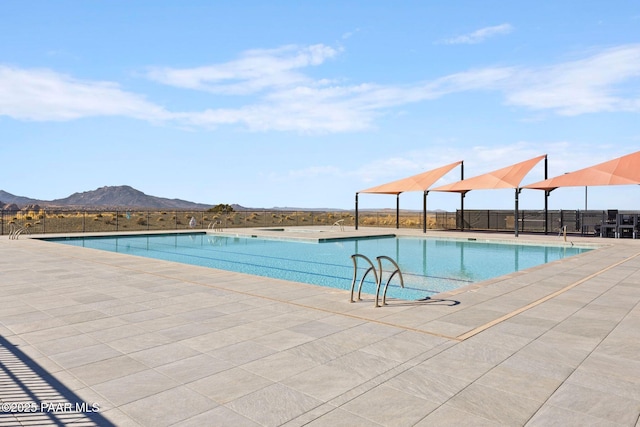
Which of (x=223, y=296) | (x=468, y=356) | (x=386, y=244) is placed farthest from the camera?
(x=386, y=244)

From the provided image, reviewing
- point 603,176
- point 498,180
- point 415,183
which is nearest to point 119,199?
point 415,183

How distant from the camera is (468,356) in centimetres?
431

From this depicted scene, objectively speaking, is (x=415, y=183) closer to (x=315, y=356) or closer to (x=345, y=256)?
(x=345, y=256)

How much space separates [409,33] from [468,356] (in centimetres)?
1164

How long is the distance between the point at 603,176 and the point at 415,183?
969cm

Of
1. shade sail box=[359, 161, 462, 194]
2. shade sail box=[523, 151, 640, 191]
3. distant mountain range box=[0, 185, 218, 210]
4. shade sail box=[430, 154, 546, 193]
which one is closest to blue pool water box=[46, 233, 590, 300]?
shade sail box=[430, 154, 546, 193]

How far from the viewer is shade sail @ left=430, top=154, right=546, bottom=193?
22573mm

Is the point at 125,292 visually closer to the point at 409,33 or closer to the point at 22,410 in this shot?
the point at 22,410

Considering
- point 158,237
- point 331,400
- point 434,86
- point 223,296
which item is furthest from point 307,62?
point 331,400

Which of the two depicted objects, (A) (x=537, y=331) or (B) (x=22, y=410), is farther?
(A) (x=537, y=331)

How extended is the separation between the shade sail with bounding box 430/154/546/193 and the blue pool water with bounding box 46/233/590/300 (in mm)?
4212

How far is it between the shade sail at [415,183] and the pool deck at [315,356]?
17869 mm

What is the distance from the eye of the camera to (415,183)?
26328 mm

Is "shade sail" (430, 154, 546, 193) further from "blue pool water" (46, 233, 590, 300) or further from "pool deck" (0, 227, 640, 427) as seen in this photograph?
"pool deck" (0, 227, 640, 427)
